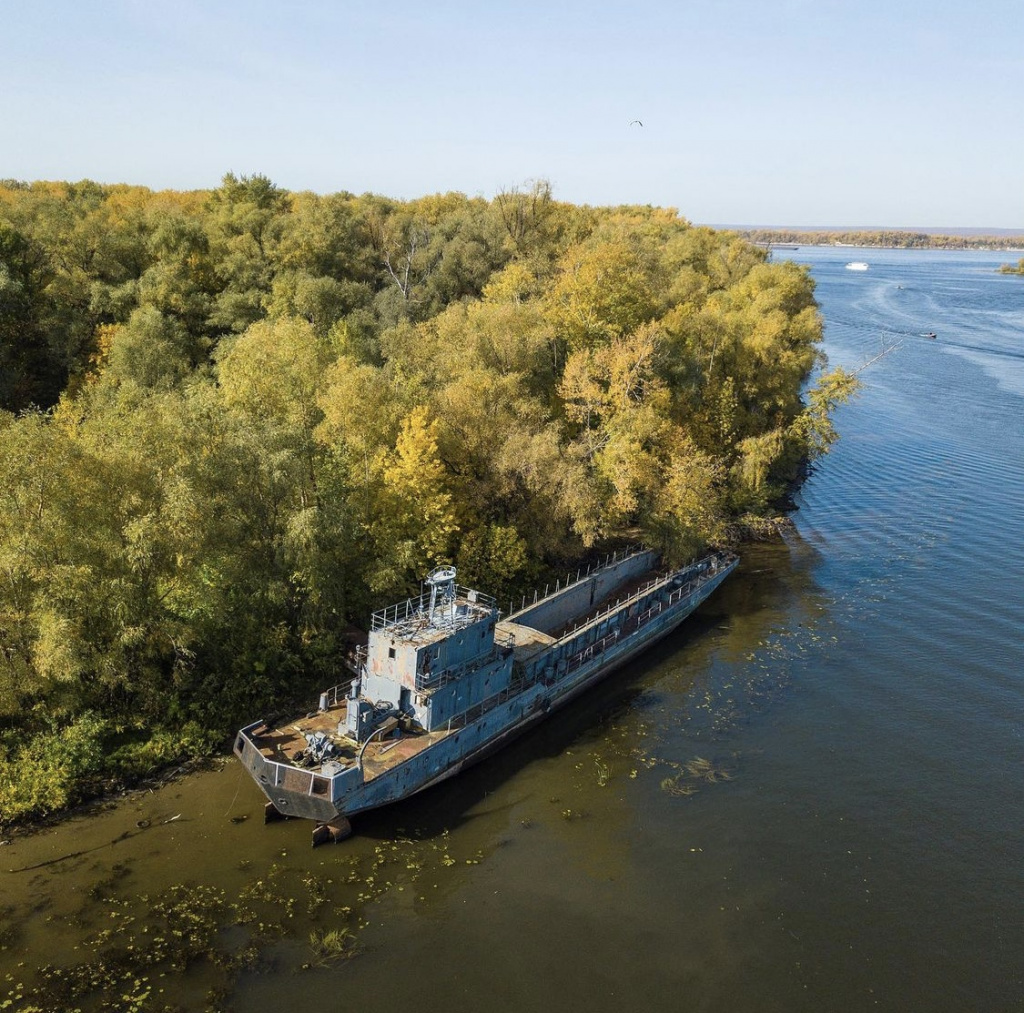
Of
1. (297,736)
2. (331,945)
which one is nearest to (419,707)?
(297,736)

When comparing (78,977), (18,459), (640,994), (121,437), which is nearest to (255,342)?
(121,437)

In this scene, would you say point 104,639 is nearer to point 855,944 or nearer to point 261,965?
point 261,965

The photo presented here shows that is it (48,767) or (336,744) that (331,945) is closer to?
(336,744)

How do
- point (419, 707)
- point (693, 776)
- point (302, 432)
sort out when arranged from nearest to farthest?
point (419, 707), point (693, 776), point (302, 432)

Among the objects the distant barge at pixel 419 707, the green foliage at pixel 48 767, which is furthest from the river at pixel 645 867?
the distant barge at pixel 419 707

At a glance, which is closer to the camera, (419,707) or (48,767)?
(48,767)

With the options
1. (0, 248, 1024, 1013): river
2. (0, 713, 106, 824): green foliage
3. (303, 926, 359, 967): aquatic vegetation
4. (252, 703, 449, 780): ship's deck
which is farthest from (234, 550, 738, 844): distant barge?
(0, 713, 106, 824): green foliage
